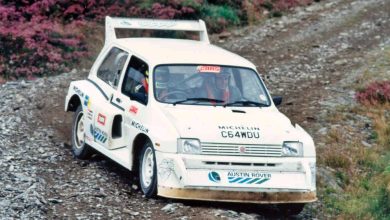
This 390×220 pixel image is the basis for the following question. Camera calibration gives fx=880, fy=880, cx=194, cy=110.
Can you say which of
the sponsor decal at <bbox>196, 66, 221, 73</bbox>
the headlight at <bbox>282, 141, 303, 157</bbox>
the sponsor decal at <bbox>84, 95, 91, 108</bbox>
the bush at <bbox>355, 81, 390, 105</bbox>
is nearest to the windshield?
the sponsor decal at <bbox>196, 66, 221, 73</bbox>

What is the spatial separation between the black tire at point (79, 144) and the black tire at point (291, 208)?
3.18 m

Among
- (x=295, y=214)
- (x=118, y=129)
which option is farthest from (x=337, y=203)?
(x=118, y=129)

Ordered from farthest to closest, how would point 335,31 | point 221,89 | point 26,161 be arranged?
point 335,31 < point 26,161 < point 221,89

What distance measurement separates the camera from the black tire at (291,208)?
1086 cm

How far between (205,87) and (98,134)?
1.74 metres

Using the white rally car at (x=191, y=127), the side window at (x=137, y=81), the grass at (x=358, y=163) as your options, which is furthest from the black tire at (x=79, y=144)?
the grass at (x=358, y=163)

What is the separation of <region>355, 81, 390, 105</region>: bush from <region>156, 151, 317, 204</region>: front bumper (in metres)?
7.38

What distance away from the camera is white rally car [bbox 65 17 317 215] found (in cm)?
1009

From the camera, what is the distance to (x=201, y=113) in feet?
35.3

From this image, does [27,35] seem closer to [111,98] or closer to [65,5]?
[65,5]

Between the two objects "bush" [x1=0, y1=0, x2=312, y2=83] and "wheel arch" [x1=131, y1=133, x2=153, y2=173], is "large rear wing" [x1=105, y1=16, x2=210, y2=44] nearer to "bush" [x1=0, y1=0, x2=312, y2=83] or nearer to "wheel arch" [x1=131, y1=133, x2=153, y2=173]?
"wheel arch" [x1=131, y1=133, x2=153, y2=173]

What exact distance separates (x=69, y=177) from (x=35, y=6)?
10941 millimetres

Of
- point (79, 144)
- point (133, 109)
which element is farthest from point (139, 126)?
point (79, 144)

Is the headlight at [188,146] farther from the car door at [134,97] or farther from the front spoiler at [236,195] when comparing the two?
the car door at [134,97]
